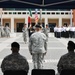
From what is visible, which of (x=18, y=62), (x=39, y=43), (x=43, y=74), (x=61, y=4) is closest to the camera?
(x=43, y=74)

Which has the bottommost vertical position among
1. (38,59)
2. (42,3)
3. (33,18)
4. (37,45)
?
(38,59)

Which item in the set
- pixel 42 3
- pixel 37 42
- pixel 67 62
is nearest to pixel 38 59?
pixel 37 42

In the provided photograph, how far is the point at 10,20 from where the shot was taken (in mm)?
90250

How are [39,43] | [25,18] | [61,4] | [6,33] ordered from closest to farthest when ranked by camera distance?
[61,4] < [39,43] < [6,33] < [25,18]

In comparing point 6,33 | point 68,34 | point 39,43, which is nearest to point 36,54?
point 39,43

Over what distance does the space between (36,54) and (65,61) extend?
3421 mm

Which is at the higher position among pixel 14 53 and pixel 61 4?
pixel 61 4

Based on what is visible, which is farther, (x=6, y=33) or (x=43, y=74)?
(x=6, y=33)

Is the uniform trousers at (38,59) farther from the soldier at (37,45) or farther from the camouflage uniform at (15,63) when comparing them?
the camouflage uniform at (15,63)

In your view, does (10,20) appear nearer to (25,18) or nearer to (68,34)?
(25,18)

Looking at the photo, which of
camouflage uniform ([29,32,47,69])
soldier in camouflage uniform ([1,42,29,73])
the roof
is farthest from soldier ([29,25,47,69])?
soldier in camouflage uniform ([1,42,29,73])

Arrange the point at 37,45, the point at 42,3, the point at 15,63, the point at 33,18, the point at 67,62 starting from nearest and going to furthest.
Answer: the point at 15,63 < the point at 67,62 < the point at 42,3 < the point at 37,45 < the point at 33,18

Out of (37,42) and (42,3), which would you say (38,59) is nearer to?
(37,42)

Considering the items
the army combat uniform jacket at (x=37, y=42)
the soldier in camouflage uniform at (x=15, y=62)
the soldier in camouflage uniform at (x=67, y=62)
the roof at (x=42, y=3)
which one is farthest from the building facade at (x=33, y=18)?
the soldier in camouflage uniform at (x=15, y=62)
